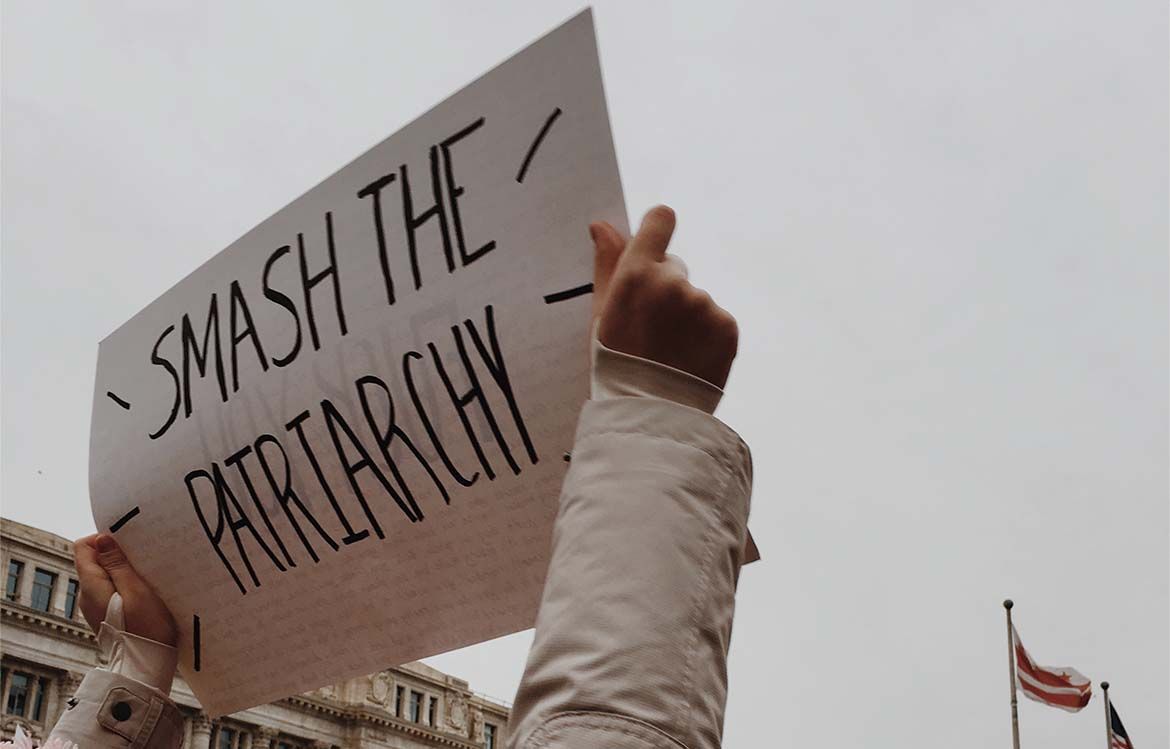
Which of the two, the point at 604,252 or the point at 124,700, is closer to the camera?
the point at 604,252

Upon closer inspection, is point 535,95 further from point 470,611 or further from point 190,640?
point 190,640

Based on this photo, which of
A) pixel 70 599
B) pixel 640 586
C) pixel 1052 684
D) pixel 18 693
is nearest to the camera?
pixel 640 586

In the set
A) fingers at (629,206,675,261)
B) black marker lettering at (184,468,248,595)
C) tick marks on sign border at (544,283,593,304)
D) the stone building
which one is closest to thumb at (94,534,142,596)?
black marker lettering at (184,468,248,595)

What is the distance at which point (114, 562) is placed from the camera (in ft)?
7.55

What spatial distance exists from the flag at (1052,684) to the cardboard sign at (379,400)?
2177 centimetres

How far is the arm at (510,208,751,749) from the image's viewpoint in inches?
34.9

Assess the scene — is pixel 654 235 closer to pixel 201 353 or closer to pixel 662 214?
pixel 662 214

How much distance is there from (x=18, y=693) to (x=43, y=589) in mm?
2823

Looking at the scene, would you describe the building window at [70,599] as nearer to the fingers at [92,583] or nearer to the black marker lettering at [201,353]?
the fingers at [92,583]

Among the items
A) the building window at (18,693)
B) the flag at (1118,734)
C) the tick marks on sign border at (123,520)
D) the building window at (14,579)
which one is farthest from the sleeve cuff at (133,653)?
the building window at (18,693)

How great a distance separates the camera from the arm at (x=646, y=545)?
0.89m

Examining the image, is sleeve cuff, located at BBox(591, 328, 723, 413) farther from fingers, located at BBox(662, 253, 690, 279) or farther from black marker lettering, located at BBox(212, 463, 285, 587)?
black marker lettering, located at BBox(212, 463, 285, 587)

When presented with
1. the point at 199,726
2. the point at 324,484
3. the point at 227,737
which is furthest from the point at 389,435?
the point at 227,737

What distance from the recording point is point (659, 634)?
0.91 m
